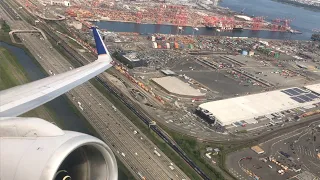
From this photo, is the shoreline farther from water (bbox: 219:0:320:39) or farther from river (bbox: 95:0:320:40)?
river (bbox: 95:0:320:40)

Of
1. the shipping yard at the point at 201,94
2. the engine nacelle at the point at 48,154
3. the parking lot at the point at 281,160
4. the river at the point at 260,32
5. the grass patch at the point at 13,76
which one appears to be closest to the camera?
the engine nacelle at the point at 48,154

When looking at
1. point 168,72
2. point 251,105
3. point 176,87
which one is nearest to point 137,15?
point 168,72

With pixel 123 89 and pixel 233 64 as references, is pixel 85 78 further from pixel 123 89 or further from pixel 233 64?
pixel 233 64

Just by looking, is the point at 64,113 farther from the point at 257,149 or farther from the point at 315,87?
the point at 315,87

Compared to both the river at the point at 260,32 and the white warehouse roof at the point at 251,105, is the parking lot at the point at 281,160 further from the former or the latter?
the river at the point at 260,32

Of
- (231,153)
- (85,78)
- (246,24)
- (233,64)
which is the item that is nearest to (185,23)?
(246,24)

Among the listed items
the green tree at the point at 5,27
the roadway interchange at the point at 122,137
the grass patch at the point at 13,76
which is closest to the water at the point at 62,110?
the grass patch at the point at 13,76
